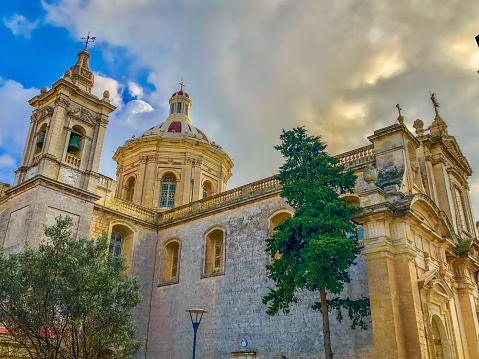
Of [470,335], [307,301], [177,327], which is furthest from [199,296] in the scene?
[470,335]

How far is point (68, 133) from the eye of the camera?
19703mm

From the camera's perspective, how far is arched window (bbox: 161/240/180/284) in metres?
21.2

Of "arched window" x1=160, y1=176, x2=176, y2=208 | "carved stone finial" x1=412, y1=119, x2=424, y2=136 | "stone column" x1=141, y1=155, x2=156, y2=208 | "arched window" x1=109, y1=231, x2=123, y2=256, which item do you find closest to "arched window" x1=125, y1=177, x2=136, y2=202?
"stone column" x1=141, y1=155, x2=156, y2=208

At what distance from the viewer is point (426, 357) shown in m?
11.0

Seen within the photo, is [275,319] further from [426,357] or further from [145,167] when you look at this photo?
[145,167]

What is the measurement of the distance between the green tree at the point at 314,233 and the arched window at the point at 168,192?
46.3ft

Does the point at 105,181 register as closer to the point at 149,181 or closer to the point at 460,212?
the point at 149,181

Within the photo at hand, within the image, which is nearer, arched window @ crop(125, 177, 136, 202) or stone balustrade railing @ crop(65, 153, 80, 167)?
stone balustrade railing @ crop(65, 153, 80, 167)

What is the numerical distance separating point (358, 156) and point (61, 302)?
10776 mm

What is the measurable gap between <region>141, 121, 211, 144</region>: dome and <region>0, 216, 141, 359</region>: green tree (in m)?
16.9

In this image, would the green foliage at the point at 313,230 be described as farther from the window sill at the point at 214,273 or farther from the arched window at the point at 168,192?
the arched window at the point at 168,192

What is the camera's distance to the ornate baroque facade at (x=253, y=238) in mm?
11937

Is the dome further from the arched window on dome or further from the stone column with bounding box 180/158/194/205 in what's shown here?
the arched window on dome

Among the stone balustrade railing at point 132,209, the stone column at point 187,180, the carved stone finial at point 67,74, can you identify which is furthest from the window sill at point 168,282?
the carved stone finial at point 67,74
